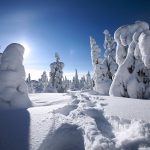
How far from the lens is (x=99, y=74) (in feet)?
94.8

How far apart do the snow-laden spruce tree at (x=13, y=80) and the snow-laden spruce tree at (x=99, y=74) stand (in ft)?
46.0

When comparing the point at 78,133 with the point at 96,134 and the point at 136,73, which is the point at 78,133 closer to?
the point at 96,134

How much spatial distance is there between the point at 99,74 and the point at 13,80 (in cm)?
1990

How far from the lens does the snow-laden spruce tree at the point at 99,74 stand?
24.0m

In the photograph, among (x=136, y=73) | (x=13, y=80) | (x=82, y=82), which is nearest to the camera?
(x=13, y=80)

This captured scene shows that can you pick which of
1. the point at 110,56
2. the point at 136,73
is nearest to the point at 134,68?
the point at 136,73

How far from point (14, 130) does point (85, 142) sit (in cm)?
197

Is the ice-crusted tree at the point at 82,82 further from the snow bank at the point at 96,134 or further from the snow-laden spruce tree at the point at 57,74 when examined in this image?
the snow bank at the point at 96,134

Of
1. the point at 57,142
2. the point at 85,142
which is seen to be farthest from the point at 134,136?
the point at 57,142

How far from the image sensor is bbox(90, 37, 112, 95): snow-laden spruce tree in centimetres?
2396

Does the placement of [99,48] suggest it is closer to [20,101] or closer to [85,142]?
[20,101]

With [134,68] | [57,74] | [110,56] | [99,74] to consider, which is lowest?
[134,68]

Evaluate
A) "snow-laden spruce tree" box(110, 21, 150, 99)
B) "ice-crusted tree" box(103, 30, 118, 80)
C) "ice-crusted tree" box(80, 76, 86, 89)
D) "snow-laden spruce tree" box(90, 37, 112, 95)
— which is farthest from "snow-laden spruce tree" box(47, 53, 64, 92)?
"ice-crusted tree" box(80, 76, 86, 89)

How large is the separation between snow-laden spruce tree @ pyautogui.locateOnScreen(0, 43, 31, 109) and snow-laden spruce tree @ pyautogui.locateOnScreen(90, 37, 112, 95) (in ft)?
46.0
